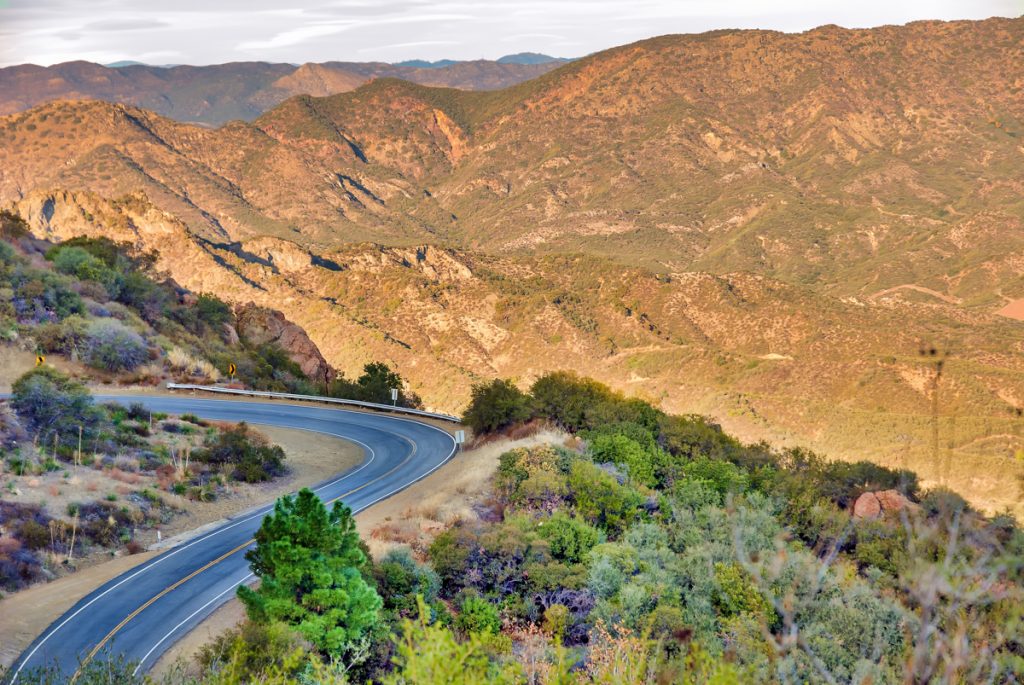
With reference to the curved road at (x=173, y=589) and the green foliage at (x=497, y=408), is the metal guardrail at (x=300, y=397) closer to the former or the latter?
the green foliage at (x=497, y=408)

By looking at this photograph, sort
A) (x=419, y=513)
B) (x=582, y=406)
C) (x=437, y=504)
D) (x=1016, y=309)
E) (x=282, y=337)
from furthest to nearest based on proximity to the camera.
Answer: (x=282, y=337) < (x=582, y=406) < (x=437, y=504) < (x=419, y=513) < (x=1016, y=309)

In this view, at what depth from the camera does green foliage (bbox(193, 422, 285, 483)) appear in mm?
28625

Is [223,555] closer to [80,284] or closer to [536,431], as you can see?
[536,431]

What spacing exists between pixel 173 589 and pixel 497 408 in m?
18.3

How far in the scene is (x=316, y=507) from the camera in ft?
48.9

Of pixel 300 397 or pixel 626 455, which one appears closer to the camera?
pixel 626 455

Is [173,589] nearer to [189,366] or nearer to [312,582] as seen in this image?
[312,582]

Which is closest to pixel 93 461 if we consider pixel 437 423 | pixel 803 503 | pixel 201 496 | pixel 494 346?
pixel 201 496

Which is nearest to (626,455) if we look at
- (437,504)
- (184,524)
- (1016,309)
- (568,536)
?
(437,504)

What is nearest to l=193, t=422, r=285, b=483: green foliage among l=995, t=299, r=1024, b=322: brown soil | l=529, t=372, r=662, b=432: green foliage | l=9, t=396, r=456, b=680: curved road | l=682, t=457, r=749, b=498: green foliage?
l=9, t=396, r=456, b=680: curved road

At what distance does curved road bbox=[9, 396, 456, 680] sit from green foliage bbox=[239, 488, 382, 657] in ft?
7.28

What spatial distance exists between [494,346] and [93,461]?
94.5 metres

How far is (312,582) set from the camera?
1465 cm

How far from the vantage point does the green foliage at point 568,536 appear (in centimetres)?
2086
